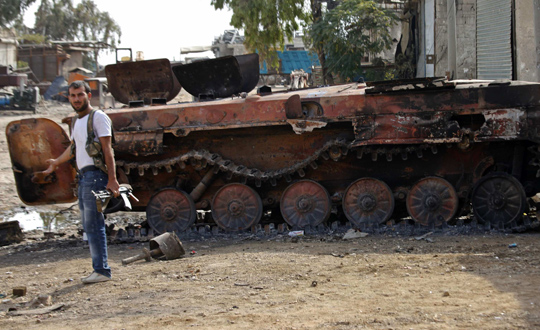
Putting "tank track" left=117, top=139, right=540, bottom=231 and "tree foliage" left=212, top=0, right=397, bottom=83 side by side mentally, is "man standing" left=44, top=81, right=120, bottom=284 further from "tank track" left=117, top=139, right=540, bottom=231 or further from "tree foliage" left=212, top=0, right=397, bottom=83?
"tree foliage" left=212, top=0, right=397, bottom=83

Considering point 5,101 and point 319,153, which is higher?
point 5,101

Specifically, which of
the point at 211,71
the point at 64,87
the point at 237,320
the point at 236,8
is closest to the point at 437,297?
the point at 237,320

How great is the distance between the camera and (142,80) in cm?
1109

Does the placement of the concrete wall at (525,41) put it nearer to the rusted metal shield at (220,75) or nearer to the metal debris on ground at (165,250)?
the rusted metal shield at (220,75)

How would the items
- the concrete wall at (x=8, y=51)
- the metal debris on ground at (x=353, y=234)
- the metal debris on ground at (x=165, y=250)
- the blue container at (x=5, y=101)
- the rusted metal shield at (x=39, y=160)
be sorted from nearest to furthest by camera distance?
the metal debris on ground at (x=165, y=250) → the metal debris on ground at (x=353, y=234) → the rusted metal shield at (x=39, y=160) → the blue container at (x=5, y=101) → the concrete wall at (x=8, y=51)

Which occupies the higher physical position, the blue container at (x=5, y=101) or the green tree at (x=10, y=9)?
the green tree at (x=10, y=9)

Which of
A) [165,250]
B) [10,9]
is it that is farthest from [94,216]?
[10,9]

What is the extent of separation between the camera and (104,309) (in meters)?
5.61

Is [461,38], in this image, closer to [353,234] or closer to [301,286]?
[353,234]

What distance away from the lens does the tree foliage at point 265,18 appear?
2248cm

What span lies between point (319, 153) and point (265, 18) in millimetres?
14363

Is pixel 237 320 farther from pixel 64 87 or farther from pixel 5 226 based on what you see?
pixel 64 87

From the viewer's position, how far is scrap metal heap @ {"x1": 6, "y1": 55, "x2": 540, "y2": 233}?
859cm

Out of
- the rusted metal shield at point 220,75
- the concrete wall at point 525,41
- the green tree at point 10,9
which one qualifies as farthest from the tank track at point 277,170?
the green tree at point 10,9
